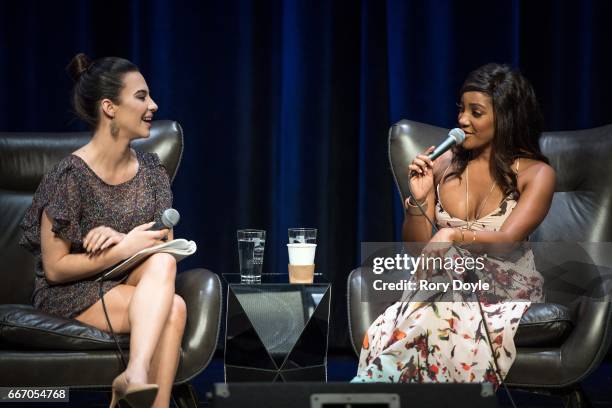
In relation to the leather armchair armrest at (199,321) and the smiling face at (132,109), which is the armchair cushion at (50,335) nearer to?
the leather armchair armrest at (199,321)

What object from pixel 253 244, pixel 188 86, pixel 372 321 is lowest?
pixel 372 321

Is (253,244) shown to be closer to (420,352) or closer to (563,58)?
(420,352)

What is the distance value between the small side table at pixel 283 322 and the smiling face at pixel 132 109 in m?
0.54

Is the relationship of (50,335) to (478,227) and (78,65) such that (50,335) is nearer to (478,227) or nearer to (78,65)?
(78,65)

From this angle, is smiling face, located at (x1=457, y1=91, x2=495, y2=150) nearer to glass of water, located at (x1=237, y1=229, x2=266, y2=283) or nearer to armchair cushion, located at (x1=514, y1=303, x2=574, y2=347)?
armchair cushion, located at (x1=514, y1=303, x2=574, y2=347)

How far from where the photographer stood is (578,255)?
2801 mm

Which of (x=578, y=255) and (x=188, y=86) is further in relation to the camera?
(x=188, y=86)

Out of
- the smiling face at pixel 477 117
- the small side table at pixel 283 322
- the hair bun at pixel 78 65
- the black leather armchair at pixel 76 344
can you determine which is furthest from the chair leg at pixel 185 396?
the smiling face at pixel 477 117

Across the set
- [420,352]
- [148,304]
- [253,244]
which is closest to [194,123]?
[253,244]

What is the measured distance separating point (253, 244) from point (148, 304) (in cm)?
47

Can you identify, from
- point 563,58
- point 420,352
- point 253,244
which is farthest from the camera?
point 563,58

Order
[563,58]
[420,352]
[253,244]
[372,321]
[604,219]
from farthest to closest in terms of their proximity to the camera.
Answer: [563,58] < [604,219] < [253,244] < [372,321] < [420,352]

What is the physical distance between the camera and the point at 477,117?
104 inches

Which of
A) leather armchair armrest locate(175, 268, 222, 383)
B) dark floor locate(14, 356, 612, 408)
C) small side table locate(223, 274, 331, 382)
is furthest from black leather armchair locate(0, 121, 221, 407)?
dark floor locate(14, 356, 612, 408)
